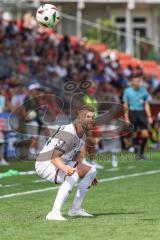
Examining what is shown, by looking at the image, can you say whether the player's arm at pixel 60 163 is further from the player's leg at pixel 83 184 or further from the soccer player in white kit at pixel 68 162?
the player's leg at pixel 83 184

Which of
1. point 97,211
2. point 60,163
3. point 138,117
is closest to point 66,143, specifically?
point 60,163

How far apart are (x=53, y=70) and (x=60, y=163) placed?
17.2 meters

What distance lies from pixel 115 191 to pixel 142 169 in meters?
4.58

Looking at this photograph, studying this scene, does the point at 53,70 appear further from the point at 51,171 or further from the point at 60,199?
the point at 60,199

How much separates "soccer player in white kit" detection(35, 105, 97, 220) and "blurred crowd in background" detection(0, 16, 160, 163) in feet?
34.5

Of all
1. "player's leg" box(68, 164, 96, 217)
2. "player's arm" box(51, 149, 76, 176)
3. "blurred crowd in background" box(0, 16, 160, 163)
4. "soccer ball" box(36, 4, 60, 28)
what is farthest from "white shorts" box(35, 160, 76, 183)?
"blurred crowd in background" box(0, 16, 160, 163)

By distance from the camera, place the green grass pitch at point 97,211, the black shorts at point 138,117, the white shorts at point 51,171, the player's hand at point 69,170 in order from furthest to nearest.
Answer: the black shorts at point 138,117, the white shorts at point 51,171, the player's hand at point 69,170, the green grass pitch at point 97,211

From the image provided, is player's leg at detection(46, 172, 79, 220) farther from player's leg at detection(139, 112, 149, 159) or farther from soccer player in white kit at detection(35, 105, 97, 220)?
player's leg at detection(139, 112, 149, 159)

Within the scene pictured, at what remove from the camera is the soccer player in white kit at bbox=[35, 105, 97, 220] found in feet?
31.5

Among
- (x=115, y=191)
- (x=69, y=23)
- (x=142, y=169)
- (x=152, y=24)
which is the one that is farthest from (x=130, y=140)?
(x=152, y=24)

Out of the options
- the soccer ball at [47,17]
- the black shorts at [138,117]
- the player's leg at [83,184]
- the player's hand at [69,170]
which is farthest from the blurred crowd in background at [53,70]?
the player's hand at [69,170]

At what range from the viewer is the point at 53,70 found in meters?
26.5

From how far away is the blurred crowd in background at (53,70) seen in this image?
2275 centimetres

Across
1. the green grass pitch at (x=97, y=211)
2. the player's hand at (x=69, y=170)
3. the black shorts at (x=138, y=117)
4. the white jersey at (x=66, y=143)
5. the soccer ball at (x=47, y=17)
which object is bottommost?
the black shorts at (x=138, y=117)
